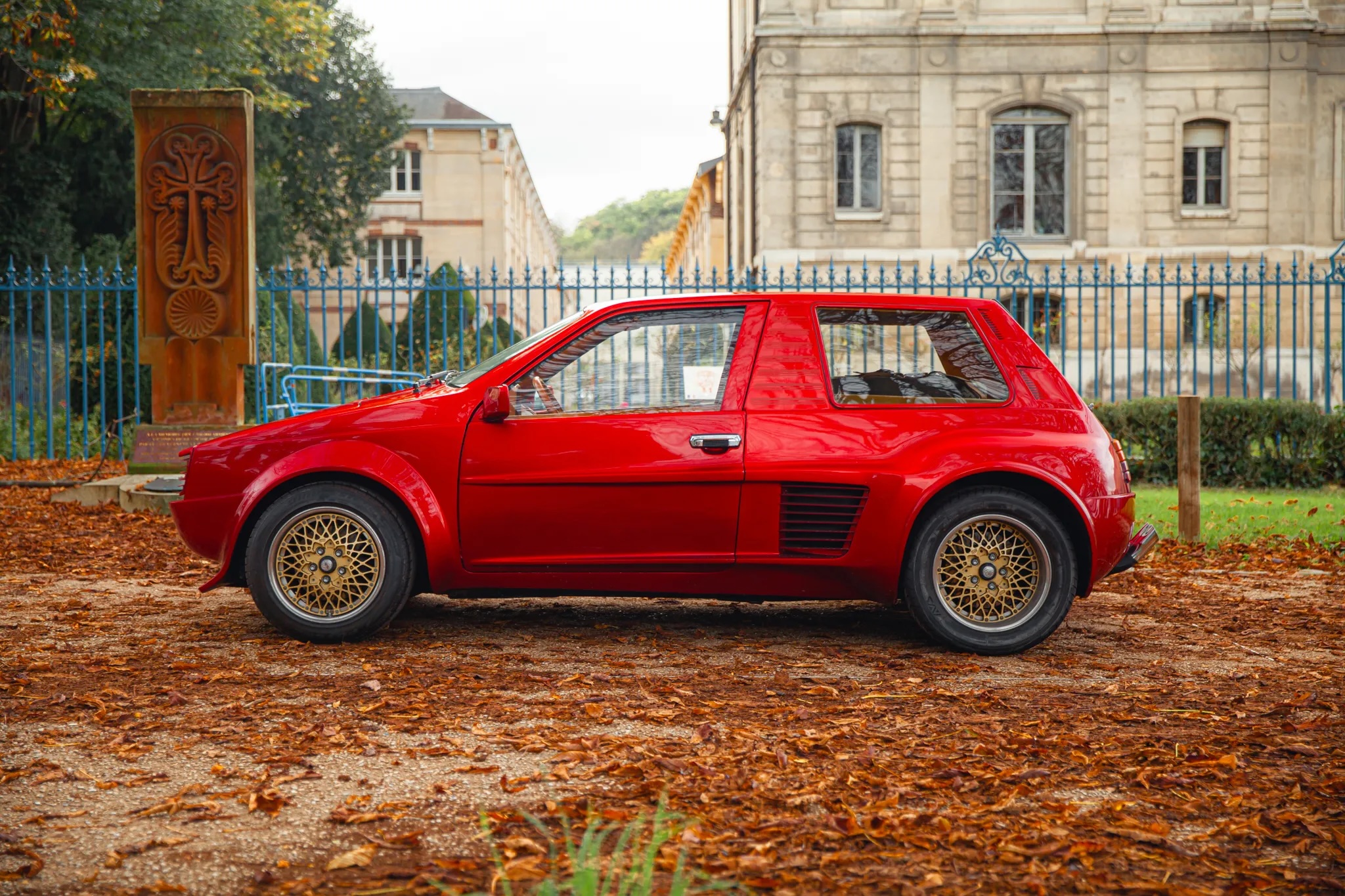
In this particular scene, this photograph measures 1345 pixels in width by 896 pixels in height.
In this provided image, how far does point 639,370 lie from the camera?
18.8ft

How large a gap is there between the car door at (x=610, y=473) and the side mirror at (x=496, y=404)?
6cm

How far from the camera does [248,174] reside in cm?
1138

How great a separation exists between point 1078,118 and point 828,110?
5124 mm

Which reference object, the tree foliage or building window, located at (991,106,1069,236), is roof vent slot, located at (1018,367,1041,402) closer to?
the tree foliage

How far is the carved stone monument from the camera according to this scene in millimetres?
11195

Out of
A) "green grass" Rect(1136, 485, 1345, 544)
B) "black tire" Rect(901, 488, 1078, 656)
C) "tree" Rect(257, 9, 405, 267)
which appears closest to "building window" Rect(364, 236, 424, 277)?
"tree" Rect(257, 9, 405, 267)

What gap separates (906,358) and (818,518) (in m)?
0.90

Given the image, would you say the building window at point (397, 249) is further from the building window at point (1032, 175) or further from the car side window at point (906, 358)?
the car side window at point (906, 358)

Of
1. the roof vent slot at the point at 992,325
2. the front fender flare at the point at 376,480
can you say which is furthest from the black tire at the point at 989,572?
the front fender flare at the point at 376,480

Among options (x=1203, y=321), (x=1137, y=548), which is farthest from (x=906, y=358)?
(x=1203, y=321)

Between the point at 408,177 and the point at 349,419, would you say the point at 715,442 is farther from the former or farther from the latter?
the point at 408,177

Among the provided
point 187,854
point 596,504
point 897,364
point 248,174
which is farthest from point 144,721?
point 248,174

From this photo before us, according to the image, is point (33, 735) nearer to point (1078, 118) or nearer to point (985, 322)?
point (985, 322)

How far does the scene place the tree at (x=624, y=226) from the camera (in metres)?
132
